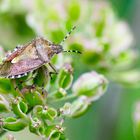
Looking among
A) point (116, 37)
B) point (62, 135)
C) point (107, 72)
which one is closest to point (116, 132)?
point (107, 72)


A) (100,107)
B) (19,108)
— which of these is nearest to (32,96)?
(19,108)

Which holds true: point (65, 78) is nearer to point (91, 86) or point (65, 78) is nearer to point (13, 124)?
point (91, 86)

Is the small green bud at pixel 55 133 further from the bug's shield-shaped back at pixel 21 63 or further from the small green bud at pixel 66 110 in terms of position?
the bug's shield-shaped back at pixel 21 63

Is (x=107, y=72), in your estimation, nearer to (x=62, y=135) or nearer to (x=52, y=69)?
(x=52, y=69)

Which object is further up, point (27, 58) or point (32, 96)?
point (27, 58)

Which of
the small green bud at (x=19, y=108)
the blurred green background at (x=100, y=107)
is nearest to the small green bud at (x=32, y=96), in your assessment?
the small green bud at (x=19, y=108)
